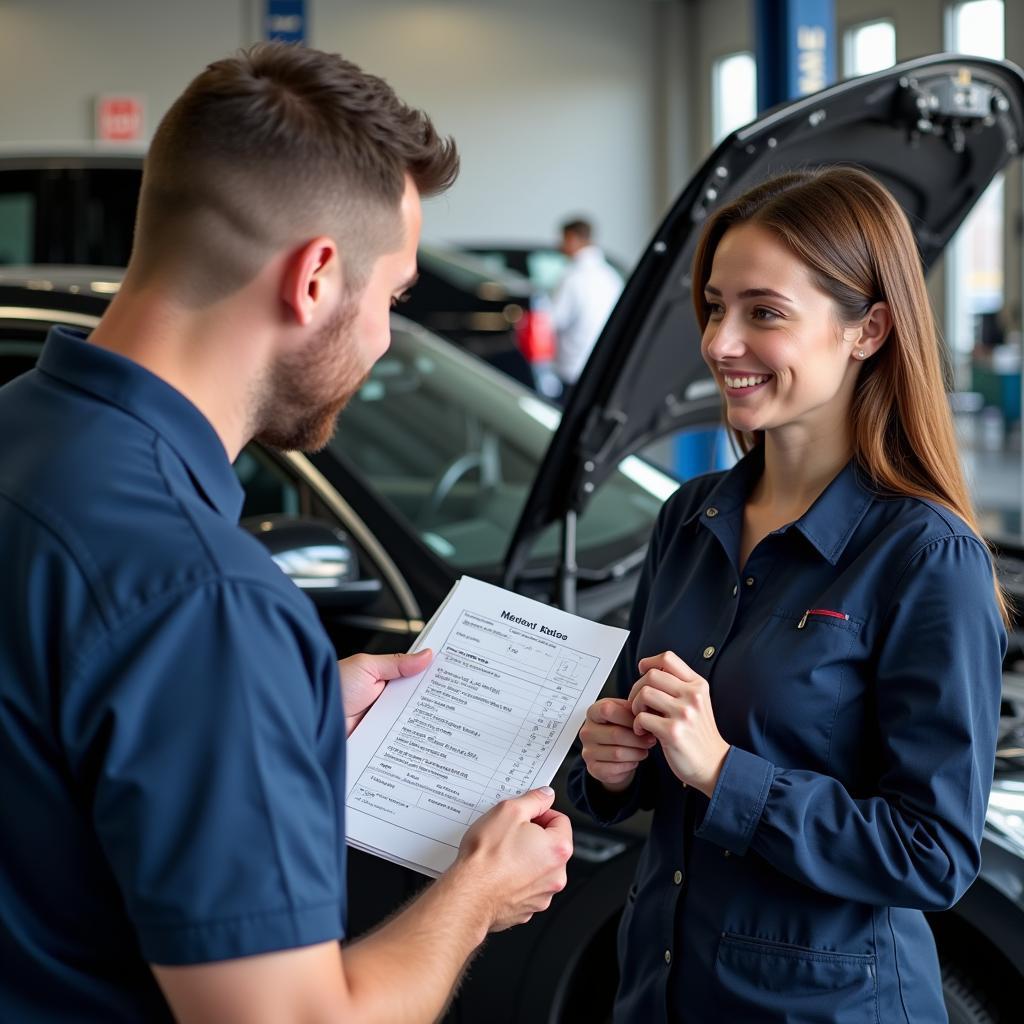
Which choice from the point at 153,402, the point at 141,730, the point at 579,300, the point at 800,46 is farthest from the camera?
the point at 579,300

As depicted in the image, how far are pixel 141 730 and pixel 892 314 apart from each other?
1.10 metres

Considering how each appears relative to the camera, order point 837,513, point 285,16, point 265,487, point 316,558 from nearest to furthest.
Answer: point 837,513 → point 316,558 → point 265,487 → point 285,16

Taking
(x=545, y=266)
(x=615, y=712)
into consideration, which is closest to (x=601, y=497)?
(x=615, y=712)

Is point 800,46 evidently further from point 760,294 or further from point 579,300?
point 579,300

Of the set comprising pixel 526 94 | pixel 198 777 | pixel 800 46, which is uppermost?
pixel 526 94

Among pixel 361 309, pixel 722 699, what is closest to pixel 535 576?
pixel 722 699

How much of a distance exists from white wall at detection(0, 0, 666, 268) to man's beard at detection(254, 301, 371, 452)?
1517cm

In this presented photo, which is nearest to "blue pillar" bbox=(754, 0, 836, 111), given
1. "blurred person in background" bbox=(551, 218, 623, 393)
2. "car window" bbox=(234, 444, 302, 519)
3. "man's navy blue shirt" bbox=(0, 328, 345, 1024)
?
"car window" bbox=(234, 444, 302, 519)

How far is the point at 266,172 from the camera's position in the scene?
121cm

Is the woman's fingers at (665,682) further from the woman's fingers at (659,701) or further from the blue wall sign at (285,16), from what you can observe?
the blue wall sign at (285,16)

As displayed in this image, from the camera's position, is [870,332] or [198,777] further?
[870,332]

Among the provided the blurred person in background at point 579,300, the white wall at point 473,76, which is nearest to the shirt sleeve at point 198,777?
the blurred person in background at point 579,300

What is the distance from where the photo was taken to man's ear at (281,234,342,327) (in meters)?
1.20

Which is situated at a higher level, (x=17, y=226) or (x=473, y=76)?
(x=473, y=76)
